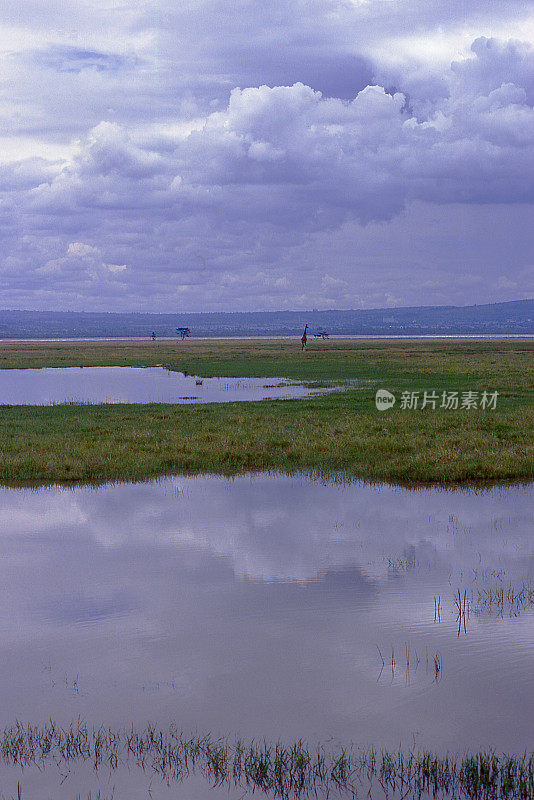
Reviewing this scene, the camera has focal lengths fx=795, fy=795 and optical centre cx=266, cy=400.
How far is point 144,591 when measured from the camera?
11.2m

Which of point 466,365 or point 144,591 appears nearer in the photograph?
point 144,591

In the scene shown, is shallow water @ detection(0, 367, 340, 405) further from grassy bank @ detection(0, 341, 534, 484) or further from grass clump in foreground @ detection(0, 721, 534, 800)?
grass clump in foreground @ detection(0, 721, 534, 800)

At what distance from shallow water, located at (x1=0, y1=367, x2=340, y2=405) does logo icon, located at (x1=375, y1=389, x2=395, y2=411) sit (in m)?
3.85

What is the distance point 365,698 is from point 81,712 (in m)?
2.81

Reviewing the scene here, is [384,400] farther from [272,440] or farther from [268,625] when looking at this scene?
[268,625]

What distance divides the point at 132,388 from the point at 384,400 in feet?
57.7

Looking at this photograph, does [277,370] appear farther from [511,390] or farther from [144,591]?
[144,591]

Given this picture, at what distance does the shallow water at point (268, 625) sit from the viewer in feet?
25.0

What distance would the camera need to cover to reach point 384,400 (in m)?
35.1

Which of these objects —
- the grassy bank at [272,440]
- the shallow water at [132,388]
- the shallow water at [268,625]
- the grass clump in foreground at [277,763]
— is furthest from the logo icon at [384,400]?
the grass clump in foreground at [277,763]

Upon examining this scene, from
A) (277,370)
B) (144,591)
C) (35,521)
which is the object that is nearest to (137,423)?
(35,521)

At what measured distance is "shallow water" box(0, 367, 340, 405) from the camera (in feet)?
127

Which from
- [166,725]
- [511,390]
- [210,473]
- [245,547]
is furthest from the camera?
[511,390]

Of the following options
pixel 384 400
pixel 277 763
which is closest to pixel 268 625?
pixel 277 763
